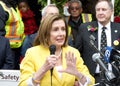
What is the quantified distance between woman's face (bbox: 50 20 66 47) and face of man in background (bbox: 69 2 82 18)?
2.63 m

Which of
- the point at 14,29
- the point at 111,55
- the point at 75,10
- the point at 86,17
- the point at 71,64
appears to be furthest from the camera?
the point at 86,17

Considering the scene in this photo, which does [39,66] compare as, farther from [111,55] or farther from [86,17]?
[86,17]

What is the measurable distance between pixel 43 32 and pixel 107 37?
164cm

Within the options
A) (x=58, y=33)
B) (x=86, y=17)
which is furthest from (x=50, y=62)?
(x=86, y=17)

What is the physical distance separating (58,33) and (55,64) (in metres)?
0.28

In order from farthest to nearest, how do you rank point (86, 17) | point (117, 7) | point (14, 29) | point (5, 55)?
point (117, 7), point (86, 17), point (14, 29), point (5, 55)

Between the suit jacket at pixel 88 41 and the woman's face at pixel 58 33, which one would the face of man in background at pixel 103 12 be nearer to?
the suit jacket at pixel 88 41

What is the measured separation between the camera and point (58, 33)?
3703mm

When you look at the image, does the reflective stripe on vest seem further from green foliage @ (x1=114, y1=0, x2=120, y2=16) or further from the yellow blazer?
the yellow blazer

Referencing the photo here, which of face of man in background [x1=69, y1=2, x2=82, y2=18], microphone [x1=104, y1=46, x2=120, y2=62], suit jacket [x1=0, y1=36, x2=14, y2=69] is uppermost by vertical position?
face of man in background [x1=69, y1=2, x2=82, y2=18]

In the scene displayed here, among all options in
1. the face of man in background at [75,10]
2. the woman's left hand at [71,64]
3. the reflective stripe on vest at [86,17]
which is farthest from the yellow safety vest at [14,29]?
the woman's left hand at [71,64]

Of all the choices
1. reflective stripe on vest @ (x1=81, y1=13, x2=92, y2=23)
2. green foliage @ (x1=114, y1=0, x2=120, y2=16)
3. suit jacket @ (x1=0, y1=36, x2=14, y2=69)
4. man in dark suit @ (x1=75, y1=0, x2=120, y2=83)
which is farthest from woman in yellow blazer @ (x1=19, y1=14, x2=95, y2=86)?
Result: green foliage @ (x1=114, y1=0, x2=120, y2=16)

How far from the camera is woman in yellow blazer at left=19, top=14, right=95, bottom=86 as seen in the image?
357 centimetres

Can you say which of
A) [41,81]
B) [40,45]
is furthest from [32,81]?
[40,45]
